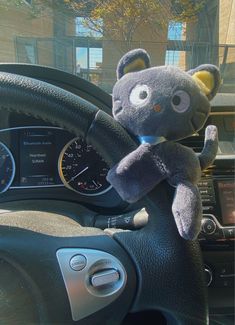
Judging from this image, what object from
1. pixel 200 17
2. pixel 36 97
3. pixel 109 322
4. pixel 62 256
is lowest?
pixel 109 322

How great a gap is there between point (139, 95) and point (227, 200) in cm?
80

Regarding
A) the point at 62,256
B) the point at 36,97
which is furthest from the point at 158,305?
the point at 36,97

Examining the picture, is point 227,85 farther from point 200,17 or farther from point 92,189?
point 92,189

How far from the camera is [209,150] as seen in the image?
1.01 metres

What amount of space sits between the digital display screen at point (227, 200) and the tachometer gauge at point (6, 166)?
2.58 ft

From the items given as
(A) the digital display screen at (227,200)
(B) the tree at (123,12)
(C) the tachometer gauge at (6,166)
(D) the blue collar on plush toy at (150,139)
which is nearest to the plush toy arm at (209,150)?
(D) the blue collar on plush toy at (150,139)

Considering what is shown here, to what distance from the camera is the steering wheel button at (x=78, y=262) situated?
0.85 m

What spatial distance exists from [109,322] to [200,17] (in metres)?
1.30

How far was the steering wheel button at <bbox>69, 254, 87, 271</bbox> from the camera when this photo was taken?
85 cm

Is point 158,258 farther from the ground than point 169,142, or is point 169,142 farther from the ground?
point 169,142

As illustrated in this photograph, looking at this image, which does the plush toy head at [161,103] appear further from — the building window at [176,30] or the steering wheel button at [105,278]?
the building window at [176,30]

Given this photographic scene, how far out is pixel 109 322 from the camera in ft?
2.77

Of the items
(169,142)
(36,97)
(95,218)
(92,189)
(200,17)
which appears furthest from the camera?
(200,17)

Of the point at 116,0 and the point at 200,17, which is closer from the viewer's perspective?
the point at 116,0
